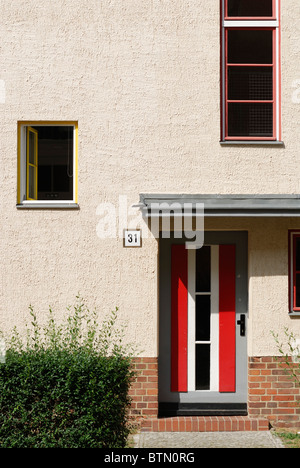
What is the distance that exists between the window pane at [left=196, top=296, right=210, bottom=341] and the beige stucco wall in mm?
753

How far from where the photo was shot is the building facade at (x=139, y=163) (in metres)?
7.25

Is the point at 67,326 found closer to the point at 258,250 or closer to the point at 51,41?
the point at 258,250

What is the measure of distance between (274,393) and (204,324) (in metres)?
1.19

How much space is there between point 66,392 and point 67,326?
120cm

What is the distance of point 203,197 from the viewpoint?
7188mm

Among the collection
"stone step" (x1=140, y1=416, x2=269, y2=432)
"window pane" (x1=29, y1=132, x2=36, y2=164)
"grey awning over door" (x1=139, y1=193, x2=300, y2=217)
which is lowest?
"stone step" (x1=140, y1=416, x2=269, y2=432)

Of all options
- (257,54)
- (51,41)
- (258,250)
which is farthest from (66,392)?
(257,54)

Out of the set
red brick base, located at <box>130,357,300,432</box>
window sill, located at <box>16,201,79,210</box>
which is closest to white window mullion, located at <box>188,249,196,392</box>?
red brick base, located at <box>130,357,300,432</box>

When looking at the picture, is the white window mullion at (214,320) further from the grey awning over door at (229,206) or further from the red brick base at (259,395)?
the grey awning over door at (229,206)

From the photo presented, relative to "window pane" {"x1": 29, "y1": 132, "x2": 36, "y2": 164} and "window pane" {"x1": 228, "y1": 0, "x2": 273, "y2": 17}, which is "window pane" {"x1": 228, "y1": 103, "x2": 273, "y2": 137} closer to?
"window pane" {"x1": 228, "y1": 0, "x2": 273, "y2": 17}

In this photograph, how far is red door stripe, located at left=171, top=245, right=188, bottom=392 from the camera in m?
7.51

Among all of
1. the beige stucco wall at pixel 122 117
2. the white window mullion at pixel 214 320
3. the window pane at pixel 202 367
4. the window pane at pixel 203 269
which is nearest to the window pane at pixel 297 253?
the beige stucco wall at pixel 122 117

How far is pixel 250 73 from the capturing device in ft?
25.6

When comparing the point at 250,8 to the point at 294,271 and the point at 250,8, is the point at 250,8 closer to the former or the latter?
the point at 250,8
